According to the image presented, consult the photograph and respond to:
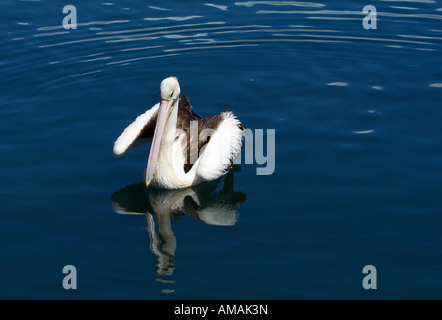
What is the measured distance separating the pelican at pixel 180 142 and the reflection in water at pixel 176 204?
0.51ft

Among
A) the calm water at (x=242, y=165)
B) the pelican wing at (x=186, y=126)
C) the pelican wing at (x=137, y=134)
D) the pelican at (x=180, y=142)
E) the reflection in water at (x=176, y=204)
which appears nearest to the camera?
the calm water at (x=242, y=165)

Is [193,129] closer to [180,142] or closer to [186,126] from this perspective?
[186,126]

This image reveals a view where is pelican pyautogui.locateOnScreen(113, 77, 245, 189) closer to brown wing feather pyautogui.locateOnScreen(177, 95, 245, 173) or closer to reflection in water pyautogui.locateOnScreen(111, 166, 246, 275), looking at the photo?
brown wing feather pyautogui.locateOnScreen(177, 95, 245, 173)

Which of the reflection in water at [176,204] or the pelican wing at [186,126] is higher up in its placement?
the pelican wing at [186,126]

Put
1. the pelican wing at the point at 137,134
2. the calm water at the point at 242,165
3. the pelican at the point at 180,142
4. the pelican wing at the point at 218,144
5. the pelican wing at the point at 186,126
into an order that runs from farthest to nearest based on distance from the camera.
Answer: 1. the pelican wing at the point at 186,126
2. the pelican wing at the point at 137,134
3. the pelican wing at the point at 218,144
4. the pelican at the point at 180,142
5. the calm water at the point at 242,165

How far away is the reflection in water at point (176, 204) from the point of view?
875 centimetres

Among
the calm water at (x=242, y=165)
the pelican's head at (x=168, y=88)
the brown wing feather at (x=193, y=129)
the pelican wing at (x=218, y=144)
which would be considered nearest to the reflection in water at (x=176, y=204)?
the calm water at (x=242, y=165)

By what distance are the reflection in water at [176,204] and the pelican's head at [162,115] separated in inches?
20.2

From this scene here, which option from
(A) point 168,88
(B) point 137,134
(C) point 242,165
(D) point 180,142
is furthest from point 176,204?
(A) point 168,88

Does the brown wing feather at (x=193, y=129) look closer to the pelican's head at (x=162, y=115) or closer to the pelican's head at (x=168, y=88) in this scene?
the pelican's head at (x=162, y=115)

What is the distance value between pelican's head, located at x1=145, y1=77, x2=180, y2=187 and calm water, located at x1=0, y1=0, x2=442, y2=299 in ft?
2.35

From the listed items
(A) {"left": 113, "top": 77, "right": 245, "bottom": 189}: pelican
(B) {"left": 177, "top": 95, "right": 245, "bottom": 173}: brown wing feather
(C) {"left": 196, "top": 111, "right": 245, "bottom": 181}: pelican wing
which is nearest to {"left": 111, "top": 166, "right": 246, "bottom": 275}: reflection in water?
(A) {"left": 113, "top": 77, "right": 245, "bottom": 189}: pelican

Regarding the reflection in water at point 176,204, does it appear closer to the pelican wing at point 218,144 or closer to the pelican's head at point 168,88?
the pelican wing at point 218,144

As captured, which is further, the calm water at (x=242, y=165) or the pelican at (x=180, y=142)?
the pelican at (x=180, y=142)
